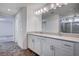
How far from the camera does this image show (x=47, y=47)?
2.71 m

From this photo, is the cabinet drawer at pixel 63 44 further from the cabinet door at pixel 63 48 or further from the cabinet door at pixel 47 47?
the cabinet door at pixel 47 47

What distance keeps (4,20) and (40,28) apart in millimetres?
906

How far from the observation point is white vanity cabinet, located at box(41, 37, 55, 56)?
8.23 feet

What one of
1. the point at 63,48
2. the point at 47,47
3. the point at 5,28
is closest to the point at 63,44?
the point at 63,48

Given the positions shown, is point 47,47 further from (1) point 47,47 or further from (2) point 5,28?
(2) point 5,28

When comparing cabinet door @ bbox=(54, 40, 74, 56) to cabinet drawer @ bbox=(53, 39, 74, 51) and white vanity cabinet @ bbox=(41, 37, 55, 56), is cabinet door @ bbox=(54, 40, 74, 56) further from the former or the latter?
white vanity cabinet @ bbox=(41, 37, 55, 56)

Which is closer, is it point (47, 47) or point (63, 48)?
point (63, 48)

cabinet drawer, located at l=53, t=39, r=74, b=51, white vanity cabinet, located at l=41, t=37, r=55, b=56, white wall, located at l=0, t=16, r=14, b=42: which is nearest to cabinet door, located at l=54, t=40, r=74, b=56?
cabinet drawer, located at l=53, t=39, r=74, b=51

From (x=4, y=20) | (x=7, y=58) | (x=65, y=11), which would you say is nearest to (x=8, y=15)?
(x=4, y=20)

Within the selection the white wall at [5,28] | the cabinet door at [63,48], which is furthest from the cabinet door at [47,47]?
the white wall at [5,28]

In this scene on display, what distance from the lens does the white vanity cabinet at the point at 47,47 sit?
2.51m

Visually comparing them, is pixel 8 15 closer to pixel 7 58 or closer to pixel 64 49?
pixel 7 58

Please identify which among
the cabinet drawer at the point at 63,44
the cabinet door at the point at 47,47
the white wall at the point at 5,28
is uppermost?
the white wall at the point at 5,28

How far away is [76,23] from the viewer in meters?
2.30
